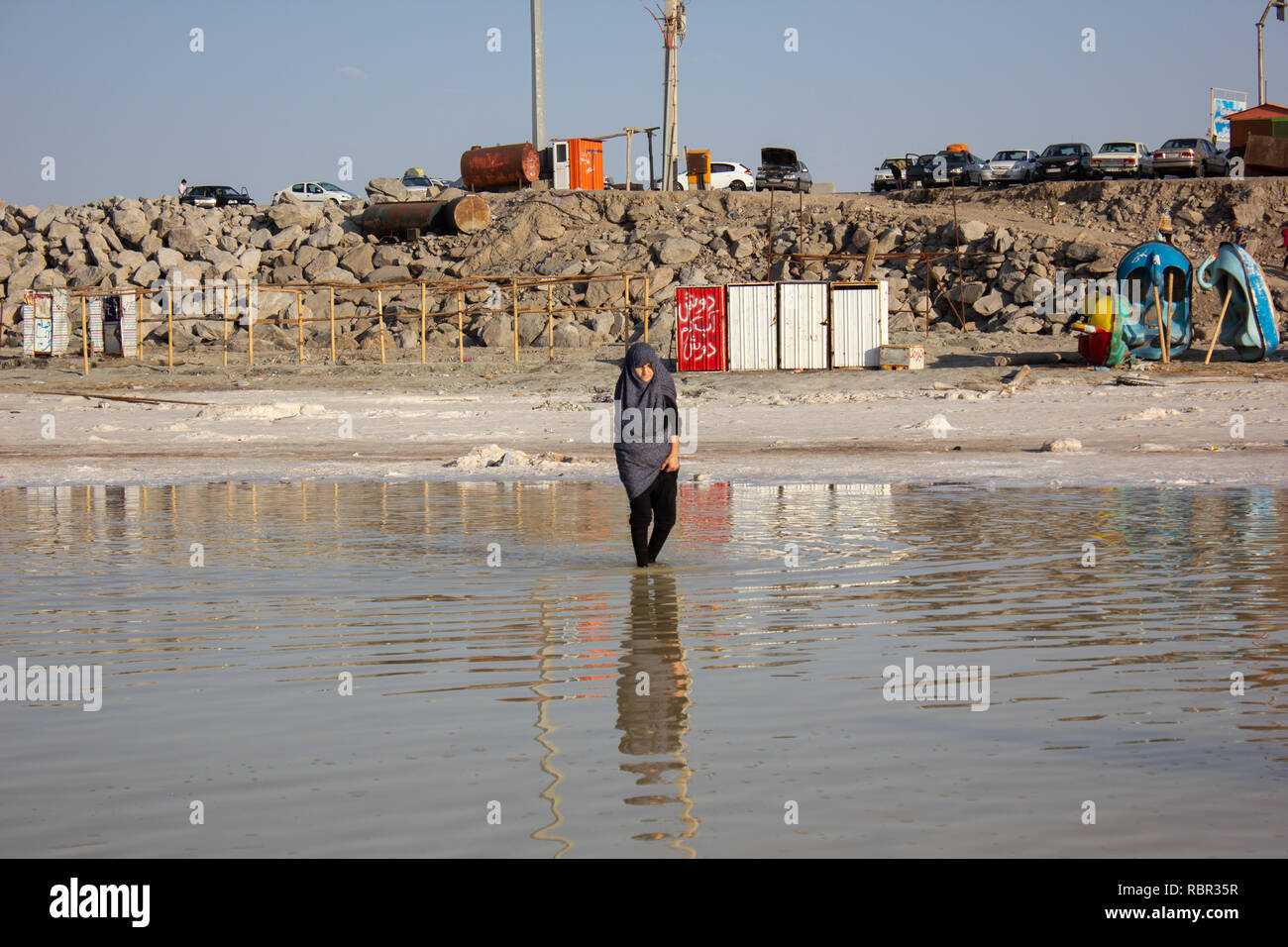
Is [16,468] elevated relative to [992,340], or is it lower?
lower

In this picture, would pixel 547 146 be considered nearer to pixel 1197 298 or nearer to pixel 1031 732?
pixel 1197 298

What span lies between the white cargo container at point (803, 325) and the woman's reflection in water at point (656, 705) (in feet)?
71.9

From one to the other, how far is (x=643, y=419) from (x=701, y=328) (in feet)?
69.9

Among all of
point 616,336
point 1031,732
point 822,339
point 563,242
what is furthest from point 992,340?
point 1031,732

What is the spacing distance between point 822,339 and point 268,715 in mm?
25052

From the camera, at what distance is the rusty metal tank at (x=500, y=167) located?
50031mm

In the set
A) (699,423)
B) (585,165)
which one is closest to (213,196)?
(585,165)

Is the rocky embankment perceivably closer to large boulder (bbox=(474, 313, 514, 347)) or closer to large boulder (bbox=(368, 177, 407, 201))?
large boulder (bbox=(474, 313, 514, 347))

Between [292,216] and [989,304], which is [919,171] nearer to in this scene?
[989,304]

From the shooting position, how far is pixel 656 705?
5.68 m

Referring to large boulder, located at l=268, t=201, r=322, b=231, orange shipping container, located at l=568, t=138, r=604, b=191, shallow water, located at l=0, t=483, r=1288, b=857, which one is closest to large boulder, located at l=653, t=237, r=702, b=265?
orange shipping container, located at l=568, t=138, r=604, b=191

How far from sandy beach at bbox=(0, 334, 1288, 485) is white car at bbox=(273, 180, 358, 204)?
2273 centimetres

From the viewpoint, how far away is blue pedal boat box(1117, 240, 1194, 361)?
2723cm
